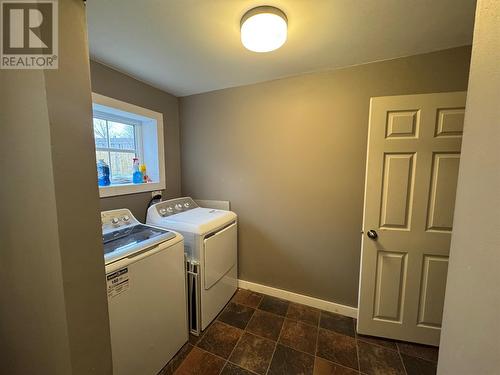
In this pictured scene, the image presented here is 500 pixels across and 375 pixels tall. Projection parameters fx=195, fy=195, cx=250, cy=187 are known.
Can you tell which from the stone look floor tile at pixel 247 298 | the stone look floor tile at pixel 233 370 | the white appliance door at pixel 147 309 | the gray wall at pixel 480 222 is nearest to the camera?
the gray wall at pixel 480 222

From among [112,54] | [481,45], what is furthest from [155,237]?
[481,45]

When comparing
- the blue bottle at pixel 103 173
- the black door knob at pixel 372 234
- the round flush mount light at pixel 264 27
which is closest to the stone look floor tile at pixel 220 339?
the black door knob at pixel 372 234

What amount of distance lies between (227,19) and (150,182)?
1.64 m

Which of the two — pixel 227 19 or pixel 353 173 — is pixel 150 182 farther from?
pixel 353 173

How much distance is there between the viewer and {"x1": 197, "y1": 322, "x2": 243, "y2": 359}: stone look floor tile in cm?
149

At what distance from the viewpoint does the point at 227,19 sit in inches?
44.7

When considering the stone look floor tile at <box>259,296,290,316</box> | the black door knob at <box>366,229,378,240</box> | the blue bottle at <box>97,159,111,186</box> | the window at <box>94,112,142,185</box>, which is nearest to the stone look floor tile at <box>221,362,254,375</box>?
the stone look floor tile at <box>259,296,290,316</box>

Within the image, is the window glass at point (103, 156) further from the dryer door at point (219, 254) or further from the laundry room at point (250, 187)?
the dryer door at point (219, 254)

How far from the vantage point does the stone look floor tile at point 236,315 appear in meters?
1.76

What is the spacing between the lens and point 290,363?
1.39 meters

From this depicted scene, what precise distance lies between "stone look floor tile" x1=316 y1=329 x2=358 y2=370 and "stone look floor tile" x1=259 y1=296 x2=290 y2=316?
0.38 meters

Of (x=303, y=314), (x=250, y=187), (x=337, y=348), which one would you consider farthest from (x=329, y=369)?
(x=250, y=187)

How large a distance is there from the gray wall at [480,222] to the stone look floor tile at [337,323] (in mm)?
1260

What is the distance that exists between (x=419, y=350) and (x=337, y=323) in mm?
575
